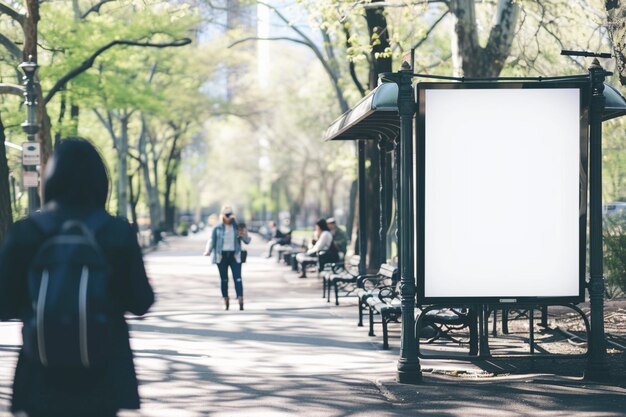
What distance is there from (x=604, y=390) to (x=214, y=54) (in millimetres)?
42522

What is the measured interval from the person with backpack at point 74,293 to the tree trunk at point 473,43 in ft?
42.8

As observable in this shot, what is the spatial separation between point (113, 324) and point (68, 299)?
26 cm

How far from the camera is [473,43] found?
16.8m

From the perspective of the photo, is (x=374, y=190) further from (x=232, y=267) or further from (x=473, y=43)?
(x=473, y=43)

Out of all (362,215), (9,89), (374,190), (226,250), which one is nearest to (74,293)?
(226,250)

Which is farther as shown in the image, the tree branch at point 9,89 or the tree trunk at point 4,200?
the tree branch at point 9,89

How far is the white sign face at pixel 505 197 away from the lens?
9.83m

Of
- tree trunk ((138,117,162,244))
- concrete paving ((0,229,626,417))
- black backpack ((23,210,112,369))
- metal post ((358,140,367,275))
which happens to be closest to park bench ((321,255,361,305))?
metal post ((358,140,367,275))

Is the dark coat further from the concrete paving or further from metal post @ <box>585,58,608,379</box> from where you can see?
metal post @ <box>585,58,608,379</box>

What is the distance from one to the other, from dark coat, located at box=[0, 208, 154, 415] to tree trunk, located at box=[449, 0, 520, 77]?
13.0 metres

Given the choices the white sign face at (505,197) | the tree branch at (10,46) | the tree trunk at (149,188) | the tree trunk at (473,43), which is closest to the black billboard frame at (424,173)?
the white sign face at (505,197)

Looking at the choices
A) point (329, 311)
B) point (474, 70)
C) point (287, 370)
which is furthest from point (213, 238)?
point (287, 370)

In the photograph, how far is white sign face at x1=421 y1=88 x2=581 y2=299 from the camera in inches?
387

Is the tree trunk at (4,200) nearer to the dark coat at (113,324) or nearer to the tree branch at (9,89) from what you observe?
the tree branch at (9,89)
